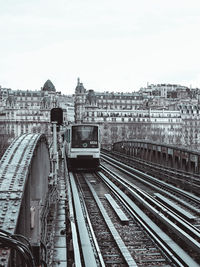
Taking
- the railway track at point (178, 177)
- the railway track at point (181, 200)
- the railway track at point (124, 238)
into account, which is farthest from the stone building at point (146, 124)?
the railway track at point (124, 238)

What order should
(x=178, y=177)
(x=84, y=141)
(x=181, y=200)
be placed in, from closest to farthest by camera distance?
(x=181, y=200), (x=178, y=177), (x=84, y=141)

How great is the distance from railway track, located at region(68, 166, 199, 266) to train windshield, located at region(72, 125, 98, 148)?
32.3 feet

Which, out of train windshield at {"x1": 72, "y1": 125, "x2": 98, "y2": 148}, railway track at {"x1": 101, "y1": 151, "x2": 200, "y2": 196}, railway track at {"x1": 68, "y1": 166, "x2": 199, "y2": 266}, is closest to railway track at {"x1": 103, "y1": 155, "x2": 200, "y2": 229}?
railway track at {"x1": 101, "y1": 151, "x2": 200, "y2": 196}

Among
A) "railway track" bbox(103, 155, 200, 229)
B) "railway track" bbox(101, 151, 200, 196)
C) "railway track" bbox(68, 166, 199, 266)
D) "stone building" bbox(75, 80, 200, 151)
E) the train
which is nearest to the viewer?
"railway track" bbox(68, 166, 199, 266)

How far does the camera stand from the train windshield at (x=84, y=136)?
2570 centimetres

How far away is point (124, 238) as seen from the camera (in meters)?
10.3

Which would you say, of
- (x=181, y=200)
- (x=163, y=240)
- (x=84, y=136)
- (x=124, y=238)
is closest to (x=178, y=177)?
(x=181, y=200)

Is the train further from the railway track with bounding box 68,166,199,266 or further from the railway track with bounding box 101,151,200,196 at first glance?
the railway track with bounding box 68,166,199,266

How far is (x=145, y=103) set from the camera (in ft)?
574

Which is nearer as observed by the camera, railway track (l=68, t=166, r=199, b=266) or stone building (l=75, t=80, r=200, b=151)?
railway track (l=68, t=166, r=199, b=266)

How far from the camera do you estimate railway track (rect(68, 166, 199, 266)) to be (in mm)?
8469

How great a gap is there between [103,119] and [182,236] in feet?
391

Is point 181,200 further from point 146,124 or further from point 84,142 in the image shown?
point 146,124

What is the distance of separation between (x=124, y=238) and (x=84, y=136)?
1569 cm
